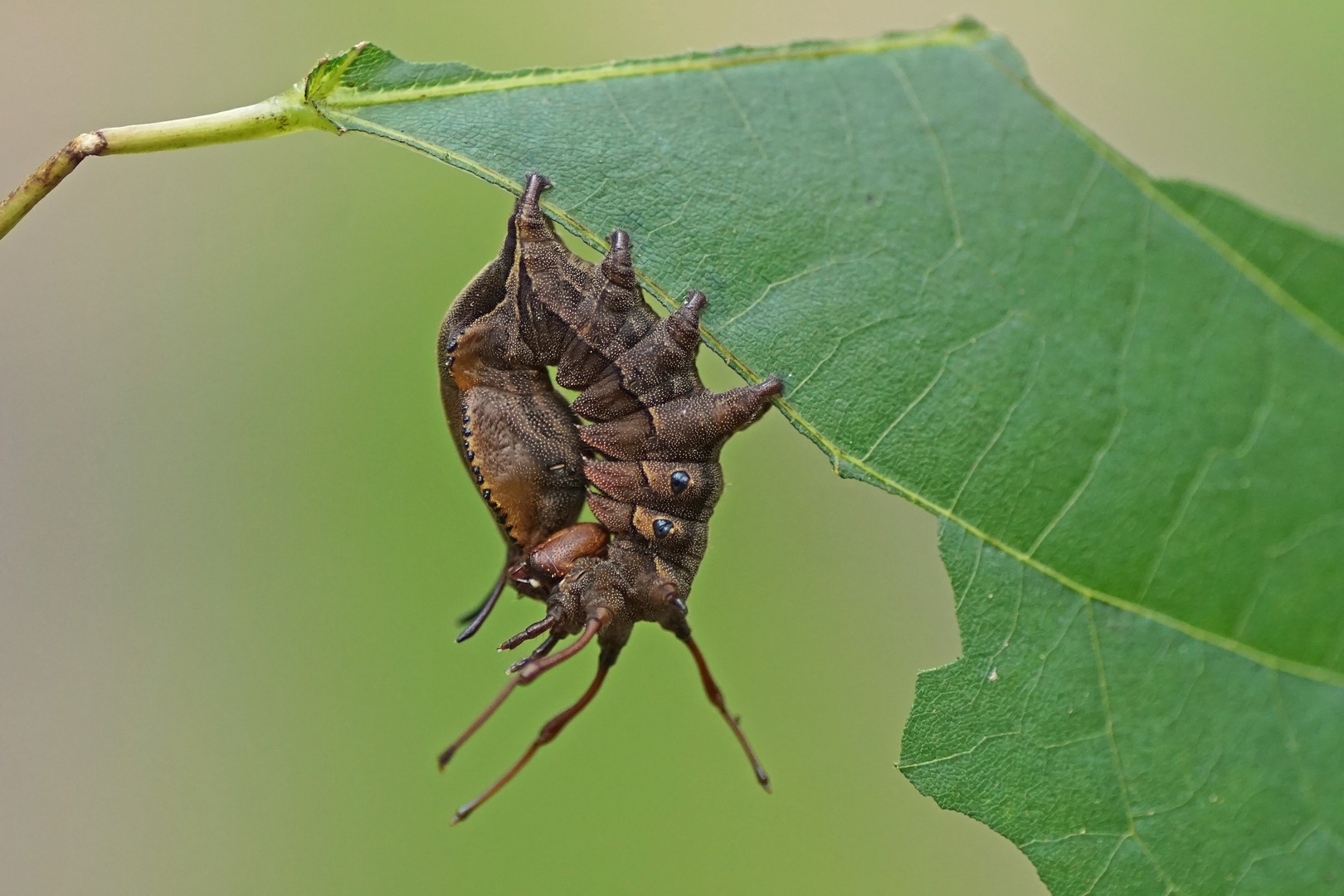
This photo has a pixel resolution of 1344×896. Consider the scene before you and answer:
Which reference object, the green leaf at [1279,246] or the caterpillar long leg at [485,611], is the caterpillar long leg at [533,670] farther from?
the green leaf at [1279,246]

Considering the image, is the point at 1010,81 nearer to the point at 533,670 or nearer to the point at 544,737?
the point at 533,670

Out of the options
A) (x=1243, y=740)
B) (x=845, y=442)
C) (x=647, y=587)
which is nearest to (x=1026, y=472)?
(x=845, y=442)

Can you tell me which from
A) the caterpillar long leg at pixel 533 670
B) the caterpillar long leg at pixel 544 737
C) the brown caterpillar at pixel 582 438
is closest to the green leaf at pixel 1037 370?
the brown caterpillar at pixel 582 438

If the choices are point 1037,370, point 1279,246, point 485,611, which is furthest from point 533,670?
point 1279,246

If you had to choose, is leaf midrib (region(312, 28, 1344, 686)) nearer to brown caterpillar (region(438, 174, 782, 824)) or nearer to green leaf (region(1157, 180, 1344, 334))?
green leaf (region(1157, 180, 1344, 334))

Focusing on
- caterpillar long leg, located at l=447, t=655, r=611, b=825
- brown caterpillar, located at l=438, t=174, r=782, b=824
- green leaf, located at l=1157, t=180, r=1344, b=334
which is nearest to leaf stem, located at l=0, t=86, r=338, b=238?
brown caterpillar, located at l=438, t=174, r=782, b=824

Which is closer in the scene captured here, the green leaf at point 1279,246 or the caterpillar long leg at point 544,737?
the green leaf at point 1279,246
